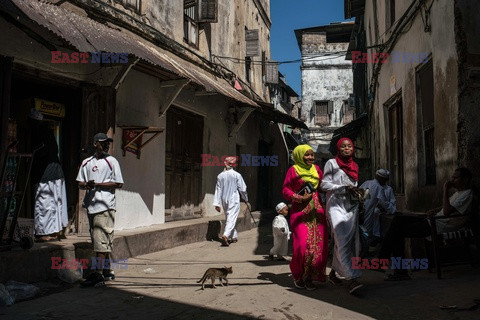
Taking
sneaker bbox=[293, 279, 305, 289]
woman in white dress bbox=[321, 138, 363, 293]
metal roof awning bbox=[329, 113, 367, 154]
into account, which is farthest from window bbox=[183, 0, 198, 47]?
metal roof awning bbox=[329, 113, 367, 154]

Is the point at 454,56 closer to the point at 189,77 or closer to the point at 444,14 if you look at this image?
the point at 444,14

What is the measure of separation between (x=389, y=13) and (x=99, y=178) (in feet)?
26.4

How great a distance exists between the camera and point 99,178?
17.6 ft

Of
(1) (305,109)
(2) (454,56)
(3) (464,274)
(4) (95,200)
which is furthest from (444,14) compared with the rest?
(1) (305,109)

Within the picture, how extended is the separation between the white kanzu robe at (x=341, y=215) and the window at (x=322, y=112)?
27.3 metres

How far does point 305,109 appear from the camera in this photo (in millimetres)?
31891

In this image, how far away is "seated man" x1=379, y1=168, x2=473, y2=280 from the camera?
17.3 ft

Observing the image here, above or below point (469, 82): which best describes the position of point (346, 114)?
above

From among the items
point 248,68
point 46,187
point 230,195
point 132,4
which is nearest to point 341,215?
point 46,187

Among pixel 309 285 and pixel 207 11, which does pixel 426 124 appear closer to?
pixel 309 285

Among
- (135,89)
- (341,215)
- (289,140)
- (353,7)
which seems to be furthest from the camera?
(289,140)

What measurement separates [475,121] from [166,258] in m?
4.94

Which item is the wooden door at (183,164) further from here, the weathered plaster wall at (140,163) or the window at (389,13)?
the window at (389,13)

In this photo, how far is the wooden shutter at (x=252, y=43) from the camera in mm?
16188
